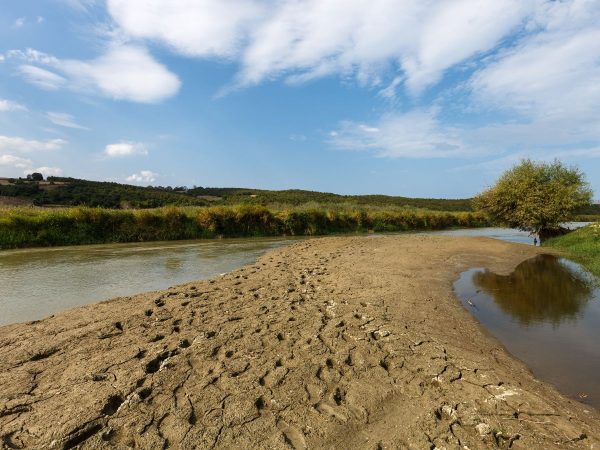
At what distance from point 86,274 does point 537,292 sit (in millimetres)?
13476

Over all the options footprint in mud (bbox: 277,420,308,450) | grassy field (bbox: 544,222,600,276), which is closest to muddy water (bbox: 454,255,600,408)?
grassy field (bbox: 544,222,600,276)

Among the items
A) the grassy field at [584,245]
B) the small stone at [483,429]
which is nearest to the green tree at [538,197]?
the grassy field at [584,245]

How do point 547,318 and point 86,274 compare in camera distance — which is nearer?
point 547,318

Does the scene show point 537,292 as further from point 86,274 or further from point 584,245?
point 86,274

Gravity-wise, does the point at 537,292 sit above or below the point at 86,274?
→ above

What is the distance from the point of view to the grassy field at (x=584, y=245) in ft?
47.5

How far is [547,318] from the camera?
7445 mm

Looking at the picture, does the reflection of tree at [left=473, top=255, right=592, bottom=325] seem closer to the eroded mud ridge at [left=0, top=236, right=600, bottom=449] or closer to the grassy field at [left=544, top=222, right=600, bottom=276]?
the grassy field at [left=544, top=222, right=600, bottom=276]

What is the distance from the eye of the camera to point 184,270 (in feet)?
42.3

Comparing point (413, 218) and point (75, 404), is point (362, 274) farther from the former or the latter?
point (413, 218)

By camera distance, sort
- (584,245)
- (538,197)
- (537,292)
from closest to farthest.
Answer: (537,292)
(584,245)
(538,197)

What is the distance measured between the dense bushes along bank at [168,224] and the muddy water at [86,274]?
375 centimetres

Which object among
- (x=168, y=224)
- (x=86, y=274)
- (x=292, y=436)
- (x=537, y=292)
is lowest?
(x=86, y=274)

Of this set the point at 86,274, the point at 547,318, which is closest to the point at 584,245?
the point at 547,318
